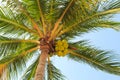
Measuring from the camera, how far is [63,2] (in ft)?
30.3

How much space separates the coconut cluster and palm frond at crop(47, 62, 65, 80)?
1250 mm

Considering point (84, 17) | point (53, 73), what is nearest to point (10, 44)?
point (53, 73)

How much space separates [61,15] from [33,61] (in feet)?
6.58

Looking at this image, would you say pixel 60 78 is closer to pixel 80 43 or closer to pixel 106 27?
pixel 80 43

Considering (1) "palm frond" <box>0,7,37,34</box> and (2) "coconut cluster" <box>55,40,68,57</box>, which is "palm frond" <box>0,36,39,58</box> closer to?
(1) "palm frond" <box>0,7,37,34</box>

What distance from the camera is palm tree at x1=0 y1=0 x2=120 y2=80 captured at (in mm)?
9109

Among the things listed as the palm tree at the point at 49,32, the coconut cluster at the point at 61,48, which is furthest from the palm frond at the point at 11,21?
the coconut cluster at the point at 61,48

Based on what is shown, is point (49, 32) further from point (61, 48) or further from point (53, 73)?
point (53, 73)

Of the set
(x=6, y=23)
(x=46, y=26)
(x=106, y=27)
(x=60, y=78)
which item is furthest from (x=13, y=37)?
(x=106, y=27)

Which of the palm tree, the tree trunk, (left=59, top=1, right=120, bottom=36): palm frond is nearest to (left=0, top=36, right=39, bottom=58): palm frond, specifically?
the palm tree

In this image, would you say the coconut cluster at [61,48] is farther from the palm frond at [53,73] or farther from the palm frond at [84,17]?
the palm frond at [53,73]

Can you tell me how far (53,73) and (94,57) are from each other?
4.66 feet

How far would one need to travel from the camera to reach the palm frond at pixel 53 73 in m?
10.2

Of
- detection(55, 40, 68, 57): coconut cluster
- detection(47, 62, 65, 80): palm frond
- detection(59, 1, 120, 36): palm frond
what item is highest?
detection(59, 1, 120, 36): palm frond
